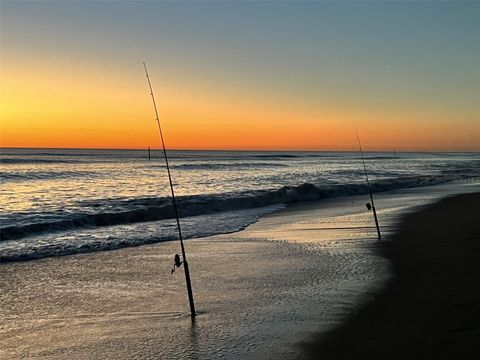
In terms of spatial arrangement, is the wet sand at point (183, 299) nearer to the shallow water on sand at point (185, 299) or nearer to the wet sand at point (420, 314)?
the shallow water on sand at point (185, 299)

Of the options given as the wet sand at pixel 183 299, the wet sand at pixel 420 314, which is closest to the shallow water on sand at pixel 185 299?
the wet sand at pixel 183 299

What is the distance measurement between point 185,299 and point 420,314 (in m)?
3.08

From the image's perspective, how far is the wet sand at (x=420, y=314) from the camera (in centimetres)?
433

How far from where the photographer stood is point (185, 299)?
6.25m

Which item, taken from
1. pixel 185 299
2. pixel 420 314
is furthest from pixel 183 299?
pixel 420 314

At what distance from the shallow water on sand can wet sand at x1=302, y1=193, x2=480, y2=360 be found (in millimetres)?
296

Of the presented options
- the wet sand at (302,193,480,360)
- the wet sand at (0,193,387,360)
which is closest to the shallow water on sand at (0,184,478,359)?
the wet sand at (0,193,387,360)

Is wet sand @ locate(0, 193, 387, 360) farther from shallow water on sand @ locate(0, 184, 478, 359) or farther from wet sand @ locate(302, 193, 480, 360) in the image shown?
wet sand @ locate(302, 193, 480, 360)

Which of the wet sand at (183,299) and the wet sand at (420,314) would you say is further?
the wet sand at (183,299)

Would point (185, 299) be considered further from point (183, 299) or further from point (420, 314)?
point (420, 314)

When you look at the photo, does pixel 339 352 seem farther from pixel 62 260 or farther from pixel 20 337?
pixel 62 260

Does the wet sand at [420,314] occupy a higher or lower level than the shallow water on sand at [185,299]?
lower

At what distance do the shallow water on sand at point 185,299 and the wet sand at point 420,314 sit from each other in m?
0.30

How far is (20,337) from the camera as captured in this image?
4.98 meters
